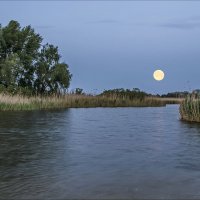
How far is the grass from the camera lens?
25.3 metres

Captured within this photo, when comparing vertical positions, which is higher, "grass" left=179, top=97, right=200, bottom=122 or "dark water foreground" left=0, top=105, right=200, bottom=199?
"grass" left=179, top=97, right=200, bottom=122

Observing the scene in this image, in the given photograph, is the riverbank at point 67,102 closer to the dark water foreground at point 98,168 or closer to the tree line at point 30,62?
the tree line at point 30,62

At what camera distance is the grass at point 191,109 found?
997 inches

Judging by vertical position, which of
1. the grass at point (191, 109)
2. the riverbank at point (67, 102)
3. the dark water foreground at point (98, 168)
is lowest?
the dark water foreground at point (98, 168)

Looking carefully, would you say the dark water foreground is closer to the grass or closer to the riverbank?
the grass

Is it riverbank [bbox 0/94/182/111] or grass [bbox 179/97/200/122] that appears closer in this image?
grass [bbox 179/97/200/122]

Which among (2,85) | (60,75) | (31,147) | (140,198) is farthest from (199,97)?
(60,75)

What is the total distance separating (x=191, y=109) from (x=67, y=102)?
Result: 2410 cm

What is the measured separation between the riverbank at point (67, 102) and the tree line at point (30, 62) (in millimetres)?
4343

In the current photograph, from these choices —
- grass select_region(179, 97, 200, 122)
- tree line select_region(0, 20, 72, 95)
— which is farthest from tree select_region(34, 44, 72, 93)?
grass select_region(179, 97, 200, 122)

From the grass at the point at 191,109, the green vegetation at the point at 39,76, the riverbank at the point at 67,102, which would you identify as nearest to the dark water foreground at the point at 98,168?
the grass at the point at 191,109

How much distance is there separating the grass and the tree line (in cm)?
2695

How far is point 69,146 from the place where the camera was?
14.5 meters

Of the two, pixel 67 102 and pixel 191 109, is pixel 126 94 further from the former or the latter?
pixel 191 109
